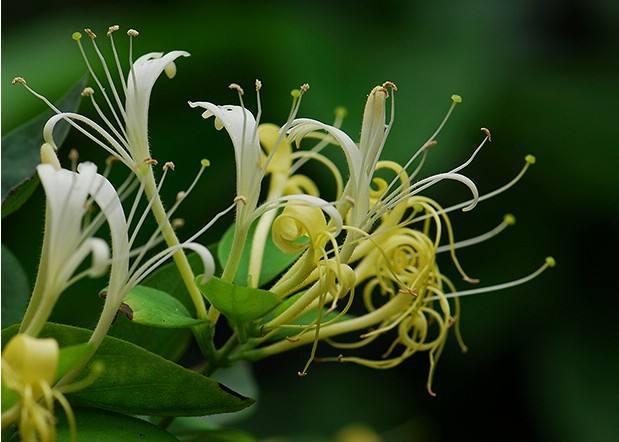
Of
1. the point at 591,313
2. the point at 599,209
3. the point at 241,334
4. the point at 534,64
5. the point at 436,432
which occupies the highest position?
the point at 241,334

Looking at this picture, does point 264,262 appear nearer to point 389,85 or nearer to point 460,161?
point 389,85

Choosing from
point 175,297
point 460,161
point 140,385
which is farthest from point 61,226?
point 460,161

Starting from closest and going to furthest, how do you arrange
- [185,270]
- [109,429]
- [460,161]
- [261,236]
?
1. [109,429]
2. [185,270]
3. [261,236]
4. [460,161]

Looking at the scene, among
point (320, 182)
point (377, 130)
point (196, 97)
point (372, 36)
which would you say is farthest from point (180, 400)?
point (372, 36)

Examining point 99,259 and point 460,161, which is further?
point 460,161

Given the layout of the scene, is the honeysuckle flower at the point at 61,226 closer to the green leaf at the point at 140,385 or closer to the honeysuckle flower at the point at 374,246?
the green leaf at the point at 140,385

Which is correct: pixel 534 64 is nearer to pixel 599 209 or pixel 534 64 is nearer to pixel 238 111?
pixel 599 209
